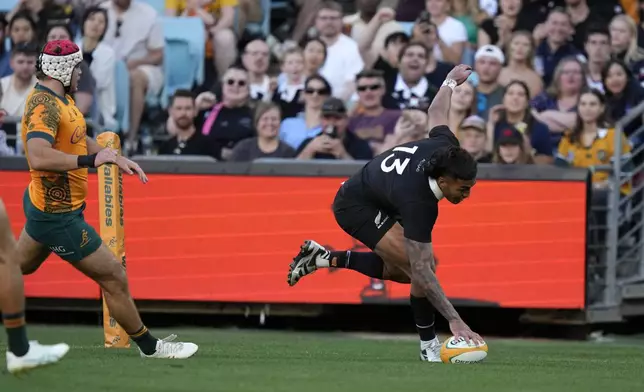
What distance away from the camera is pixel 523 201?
1287cm

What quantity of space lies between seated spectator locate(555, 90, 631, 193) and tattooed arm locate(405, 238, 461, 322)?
4.86 metres

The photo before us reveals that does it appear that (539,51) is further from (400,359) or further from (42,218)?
(42,218)

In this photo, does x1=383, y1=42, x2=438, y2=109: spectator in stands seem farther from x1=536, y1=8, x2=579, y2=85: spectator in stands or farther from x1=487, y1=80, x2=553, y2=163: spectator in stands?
x1=536, y1=8, x2=579, y2=85: spectator in stands

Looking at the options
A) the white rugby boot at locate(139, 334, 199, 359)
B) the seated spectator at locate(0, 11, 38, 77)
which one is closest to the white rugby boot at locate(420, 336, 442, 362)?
the white rugby boot at locate(139, 334, 199, 359)

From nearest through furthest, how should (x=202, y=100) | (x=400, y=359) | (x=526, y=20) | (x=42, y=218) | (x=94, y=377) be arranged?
(x=94, y=377), (x=42, y=218), (x=400, y=359), (x=202, y=100), (x=526, y=20)

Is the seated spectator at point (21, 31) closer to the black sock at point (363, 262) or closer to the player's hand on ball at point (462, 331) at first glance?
the black sock at point (363, 262)

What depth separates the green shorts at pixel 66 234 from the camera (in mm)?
8844

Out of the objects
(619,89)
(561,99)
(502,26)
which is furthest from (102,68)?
(619,89)

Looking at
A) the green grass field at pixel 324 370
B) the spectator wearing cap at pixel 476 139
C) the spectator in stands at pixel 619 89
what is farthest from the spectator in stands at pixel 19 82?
the spectator in stands at pixel 619 89

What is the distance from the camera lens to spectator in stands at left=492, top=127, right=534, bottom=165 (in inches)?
521

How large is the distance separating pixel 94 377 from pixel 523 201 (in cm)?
614

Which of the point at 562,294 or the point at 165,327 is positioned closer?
the point at 562,294

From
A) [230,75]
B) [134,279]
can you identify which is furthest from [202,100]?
[134,279]

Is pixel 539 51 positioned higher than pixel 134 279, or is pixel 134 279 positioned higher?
pixel 539 51
